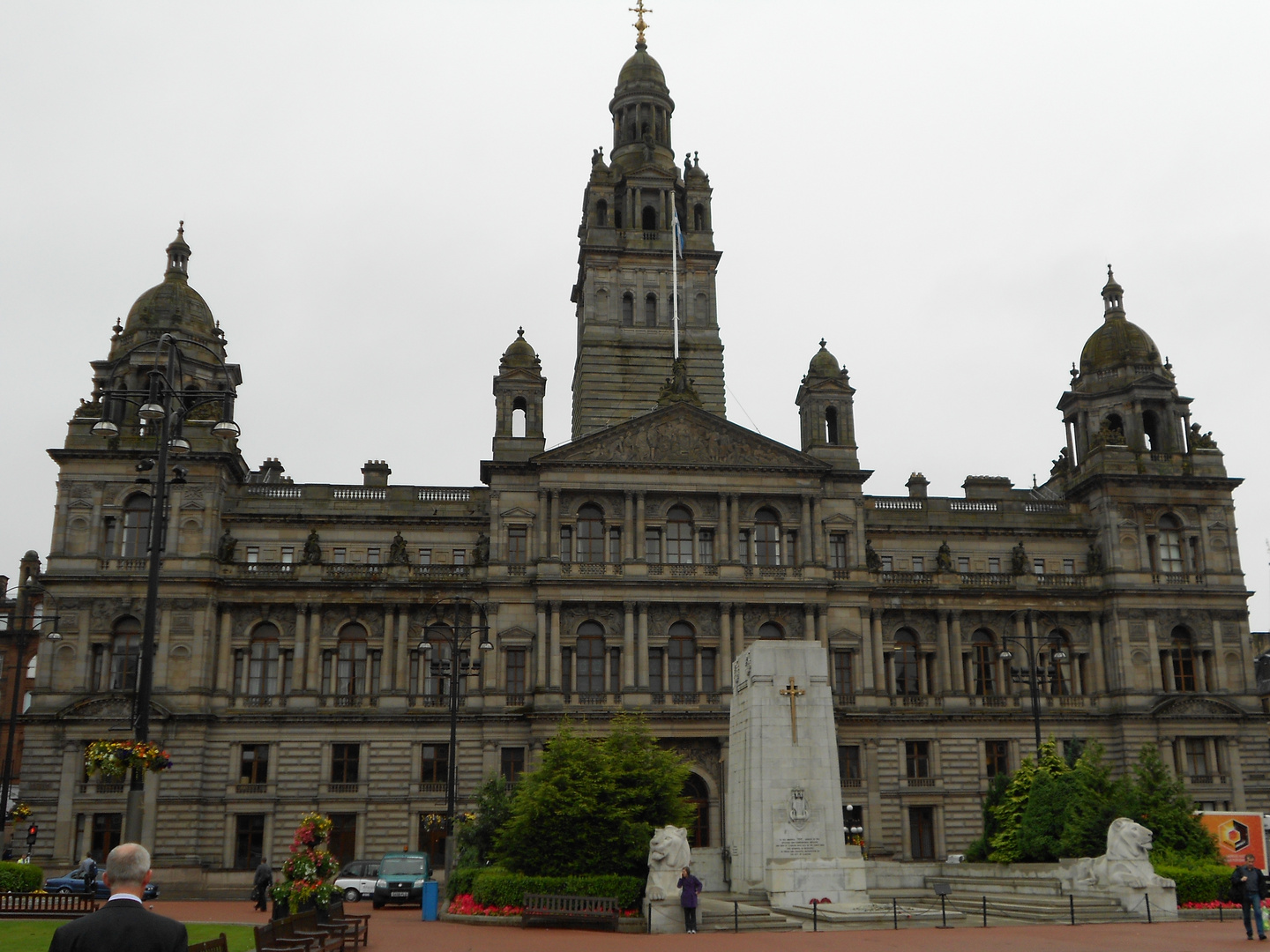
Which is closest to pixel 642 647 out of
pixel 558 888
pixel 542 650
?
pixel 542 650

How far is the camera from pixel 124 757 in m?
23.8

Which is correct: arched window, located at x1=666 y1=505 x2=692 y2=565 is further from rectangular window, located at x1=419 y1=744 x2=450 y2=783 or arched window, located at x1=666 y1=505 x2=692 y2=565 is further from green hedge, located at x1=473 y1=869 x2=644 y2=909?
green hedge, located at x1=473 y1=869 x2=644 y2=909

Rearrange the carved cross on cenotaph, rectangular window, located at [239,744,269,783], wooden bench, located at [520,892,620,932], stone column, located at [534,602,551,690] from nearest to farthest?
wooden bench, located at [520,892,620,932] < the carved cross on cenotaph < rectangular window, located at [239,744,269,783] < stone column, located at [534,602,551,690]

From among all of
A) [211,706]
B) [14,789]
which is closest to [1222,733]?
[211,706]

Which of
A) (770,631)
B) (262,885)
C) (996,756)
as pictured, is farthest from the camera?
(996,756)

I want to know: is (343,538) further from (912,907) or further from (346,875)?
(912,907)

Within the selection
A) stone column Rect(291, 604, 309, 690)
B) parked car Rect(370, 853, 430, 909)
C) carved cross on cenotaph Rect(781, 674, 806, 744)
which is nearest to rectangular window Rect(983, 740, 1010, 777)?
carved cross on cenotaph Rect(781, 674, 806, 744)

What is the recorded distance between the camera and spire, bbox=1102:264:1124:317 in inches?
2781

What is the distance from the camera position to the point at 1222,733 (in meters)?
61.8

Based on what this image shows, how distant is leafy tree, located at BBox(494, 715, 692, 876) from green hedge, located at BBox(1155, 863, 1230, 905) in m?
14.4

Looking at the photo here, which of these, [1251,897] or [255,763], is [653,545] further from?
[1251,897]

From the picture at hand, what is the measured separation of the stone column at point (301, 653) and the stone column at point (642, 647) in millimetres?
16134

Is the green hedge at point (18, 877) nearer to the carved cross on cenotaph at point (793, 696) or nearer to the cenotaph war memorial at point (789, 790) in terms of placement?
the cenotaph war memorial at point (789, 790)

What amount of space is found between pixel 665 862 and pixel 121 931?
2524 centimetres
